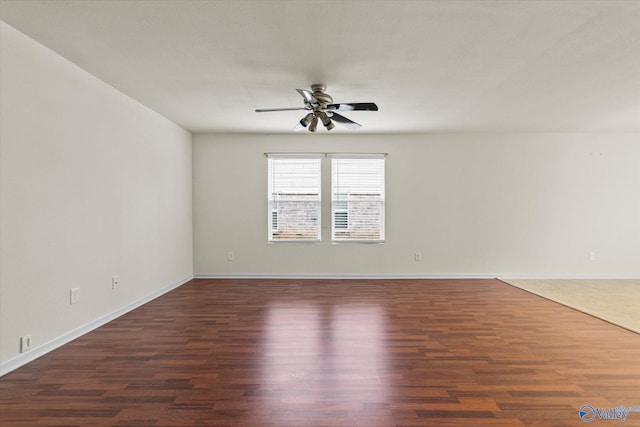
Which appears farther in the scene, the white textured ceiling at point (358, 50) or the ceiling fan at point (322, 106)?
the ceiling fan at point (322, 106)

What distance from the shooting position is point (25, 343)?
2.62 meters

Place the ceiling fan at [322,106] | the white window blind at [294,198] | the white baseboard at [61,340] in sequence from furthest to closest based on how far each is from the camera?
the white window blind at [294,198], the ceiling fan at [322,106], the white baseboard at [61,340]

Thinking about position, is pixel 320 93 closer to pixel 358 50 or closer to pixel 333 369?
pixel 358 50

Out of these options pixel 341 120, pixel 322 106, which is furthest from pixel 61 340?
pixel 341 120

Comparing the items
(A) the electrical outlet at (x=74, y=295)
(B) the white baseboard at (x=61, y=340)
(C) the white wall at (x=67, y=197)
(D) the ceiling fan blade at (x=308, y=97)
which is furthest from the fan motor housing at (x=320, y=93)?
(B) the white baseboard at (x=61, y=340)

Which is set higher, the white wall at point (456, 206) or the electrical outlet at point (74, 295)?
the white wall at point (456, 206)

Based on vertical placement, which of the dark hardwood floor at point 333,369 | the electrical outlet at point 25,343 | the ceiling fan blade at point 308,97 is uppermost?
the ceiling fan blade at point 308,97

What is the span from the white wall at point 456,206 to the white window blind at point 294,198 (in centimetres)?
15

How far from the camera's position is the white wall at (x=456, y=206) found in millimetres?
5918

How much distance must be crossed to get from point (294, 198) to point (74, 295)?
11.6 feet

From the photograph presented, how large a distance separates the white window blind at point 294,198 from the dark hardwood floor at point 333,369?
203 cm

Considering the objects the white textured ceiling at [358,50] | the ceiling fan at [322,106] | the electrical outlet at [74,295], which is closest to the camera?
the white textured ceiling at [358,50]

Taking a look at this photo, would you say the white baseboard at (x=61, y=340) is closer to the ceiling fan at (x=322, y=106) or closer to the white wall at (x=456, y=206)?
the white wall at (x=456, y=206)

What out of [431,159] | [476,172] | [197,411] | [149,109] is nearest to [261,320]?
[197,411]
